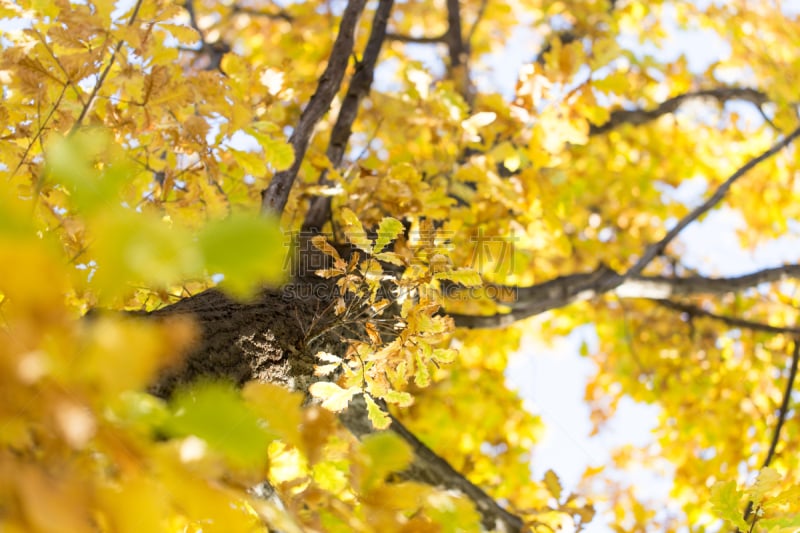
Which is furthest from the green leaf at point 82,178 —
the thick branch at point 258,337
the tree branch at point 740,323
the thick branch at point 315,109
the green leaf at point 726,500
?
the tree branch at point 740,323

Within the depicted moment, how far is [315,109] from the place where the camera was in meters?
1.89

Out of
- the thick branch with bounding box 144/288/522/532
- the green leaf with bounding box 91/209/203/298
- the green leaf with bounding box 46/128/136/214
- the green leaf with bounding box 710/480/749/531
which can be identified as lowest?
the green leaf with bounding box 91/209/203/298

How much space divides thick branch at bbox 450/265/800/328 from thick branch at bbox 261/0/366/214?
77 cm

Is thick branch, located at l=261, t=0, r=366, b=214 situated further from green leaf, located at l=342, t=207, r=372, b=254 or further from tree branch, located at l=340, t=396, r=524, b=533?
tree branch, located at l=340, t=396, r=524, b=533

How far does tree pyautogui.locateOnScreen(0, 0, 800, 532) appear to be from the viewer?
1.80ft

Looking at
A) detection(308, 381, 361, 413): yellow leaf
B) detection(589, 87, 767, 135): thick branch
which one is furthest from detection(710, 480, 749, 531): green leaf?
detection(589, 87, 767, 135): thick branch

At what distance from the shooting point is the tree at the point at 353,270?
55cm

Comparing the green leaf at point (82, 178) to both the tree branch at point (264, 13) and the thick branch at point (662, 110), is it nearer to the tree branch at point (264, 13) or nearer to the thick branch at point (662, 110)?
the thick branch at point (662, 110)

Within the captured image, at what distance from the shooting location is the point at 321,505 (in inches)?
53.1

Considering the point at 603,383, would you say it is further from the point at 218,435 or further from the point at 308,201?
the point at 218,435

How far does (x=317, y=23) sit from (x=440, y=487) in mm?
2941

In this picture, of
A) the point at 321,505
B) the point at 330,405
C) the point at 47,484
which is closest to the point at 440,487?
the point at 321,505

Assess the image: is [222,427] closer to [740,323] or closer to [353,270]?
[353,270]

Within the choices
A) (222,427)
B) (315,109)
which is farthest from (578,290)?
(222,427)
